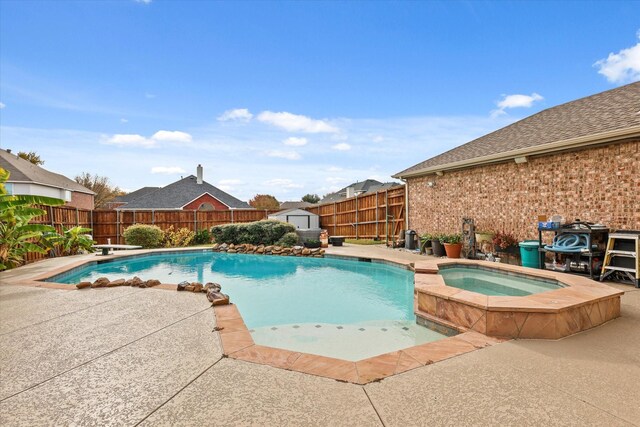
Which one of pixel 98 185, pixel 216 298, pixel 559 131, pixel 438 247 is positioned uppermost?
pixel 98 185

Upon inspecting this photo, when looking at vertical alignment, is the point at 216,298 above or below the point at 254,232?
below

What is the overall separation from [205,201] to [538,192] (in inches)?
938

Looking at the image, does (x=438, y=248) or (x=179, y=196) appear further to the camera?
(x=179, y=196)

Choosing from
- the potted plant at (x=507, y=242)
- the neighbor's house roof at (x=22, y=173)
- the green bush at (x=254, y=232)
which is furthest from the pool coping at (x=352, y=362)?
the neighbor's house roof at (x=22, y=173)

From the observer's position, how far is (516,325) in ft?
11.3

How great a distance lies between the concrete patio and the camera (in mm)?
2014


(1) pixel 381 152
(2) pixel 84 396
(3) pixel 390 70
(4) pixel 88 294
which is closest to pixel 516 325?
(2) pixel 84 396

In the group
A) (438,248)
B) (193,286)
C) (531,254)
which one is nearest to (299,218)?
(438,248)

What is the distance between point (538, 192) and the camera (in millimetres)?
8250

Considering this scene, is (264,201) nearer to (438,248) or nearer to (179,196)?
(179,196)

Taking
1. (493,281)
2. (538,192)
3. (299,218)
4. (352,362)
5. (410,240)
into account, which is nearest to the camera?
(352,362)

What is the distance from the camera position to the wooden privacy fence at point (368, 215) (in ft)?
46.4

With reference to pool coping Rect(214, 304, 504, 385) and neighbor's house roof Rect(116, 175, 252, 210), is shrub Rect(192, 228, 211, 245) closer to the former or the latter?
neighbor's house roof Rect(116, 175, 252, 210)

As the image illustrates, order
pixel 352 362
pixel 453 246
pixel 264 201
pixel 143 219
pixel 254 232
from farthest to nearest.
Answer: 1. pixel 264 201
2. pixel 143 219
3. pixel 254 232
4. pixel 453 246
5. pixel 352 362
